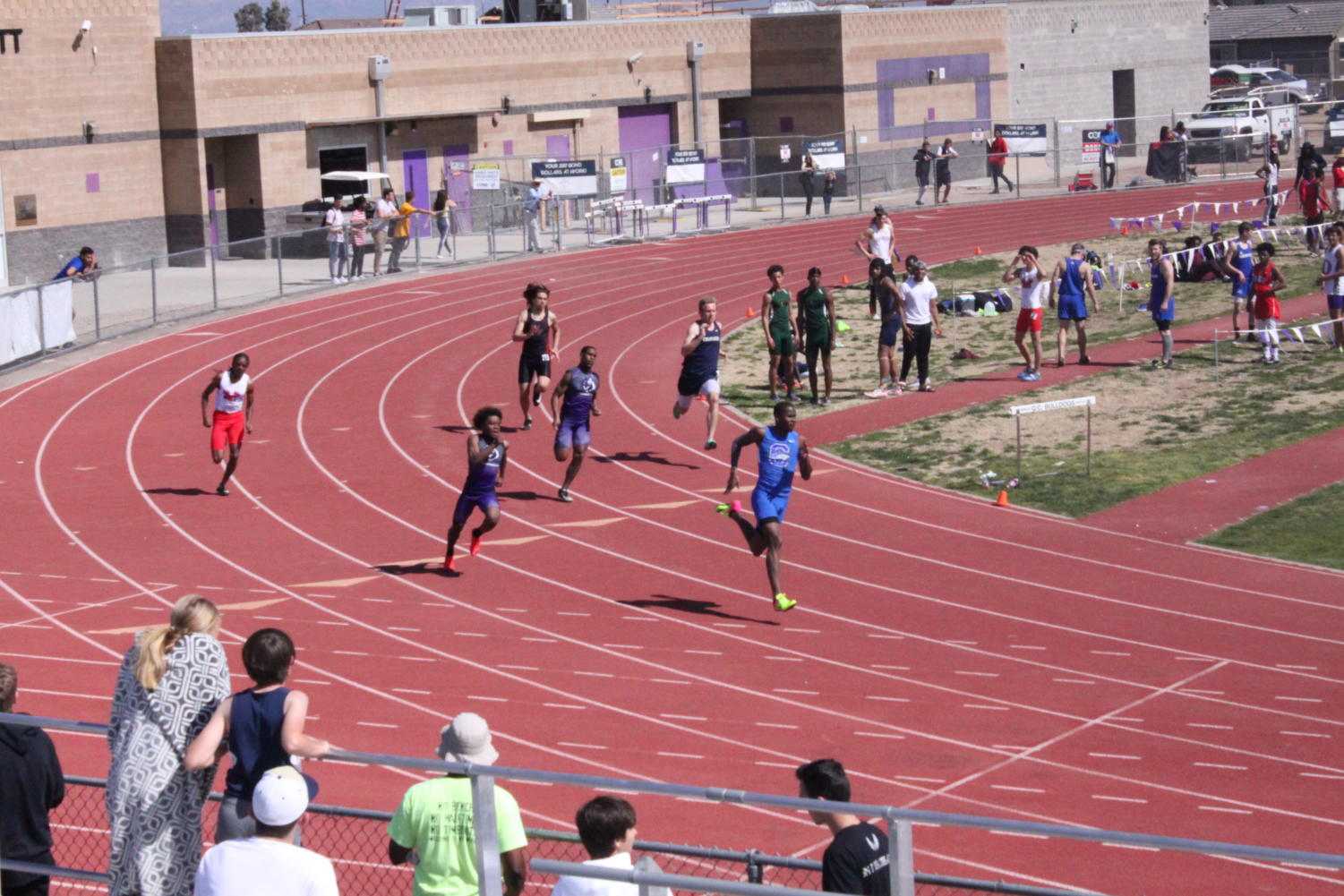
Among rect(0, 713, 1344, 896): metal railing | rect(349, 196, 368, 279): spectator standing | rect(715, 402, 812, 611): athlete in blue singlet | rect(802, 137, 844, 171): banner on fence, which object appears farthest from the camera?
rect(802, 137, 844, 171): banner on fence

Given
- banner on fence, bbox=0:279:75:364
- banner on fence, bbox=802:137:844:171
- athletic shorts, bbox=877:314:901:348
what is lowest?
athletic shorts, bbox=877:314:901:348

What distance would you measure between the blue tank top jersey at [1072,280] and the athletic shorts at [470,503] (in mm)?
10763

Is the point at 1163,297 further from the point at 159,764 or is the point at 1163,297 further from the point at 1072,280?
the point at 159,764

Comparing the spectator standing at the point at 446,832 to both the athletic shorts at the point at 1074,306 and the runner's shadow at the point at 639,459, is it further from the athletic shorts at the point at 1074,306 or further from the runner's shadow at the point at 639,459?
the athletic shorts at the point at 1074,306

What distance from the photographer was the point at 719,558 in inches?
667

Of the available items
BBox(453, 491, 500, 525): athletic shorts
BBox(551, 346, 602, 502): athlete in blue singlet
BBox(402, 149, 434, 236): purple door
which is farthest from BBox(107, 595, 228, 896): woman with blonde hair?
BBox(402, 149, 434, 236): purple door

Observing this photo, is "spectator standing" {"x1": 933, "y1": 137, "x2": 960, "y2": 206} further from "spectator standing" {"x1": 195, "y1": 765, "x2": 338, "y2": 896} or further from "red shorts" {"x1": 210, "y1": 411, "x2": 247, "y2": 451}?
"spectator standing" {"x1": 195, "y1": 765, "x2": 338, "y2": 896}

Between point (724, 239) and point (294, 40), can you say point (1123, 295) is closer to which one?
point (724, 239)

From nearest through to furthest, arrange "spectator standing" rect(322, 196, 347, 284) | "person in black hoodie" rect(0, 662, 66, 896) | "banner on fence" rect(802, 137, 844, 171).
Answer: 1. "person in black hoodie" rect(0, 662, 66, 896)
2. "spectator standing" rect(322, 196, 347, 284)
3. "banner on fence" rect(802, 137, 844, 171)

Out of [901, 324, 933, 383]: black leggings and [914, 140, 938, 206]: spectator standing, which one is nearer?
[901, 324, 933, 383]: black leggings

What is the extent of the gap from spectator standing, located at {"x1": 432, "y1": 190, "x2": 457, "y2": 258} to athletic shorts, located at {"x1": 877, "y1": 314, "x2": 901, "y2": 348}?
53.3ft

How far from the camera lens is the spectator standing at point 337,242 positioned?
34.4 metres

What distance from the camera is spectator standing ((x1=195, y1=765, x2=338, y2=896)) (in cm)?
568

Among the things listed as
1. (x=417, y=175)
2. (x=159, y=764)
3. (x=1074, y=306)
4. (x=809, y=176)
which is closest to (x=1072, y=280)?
(x=1074, y=306)
